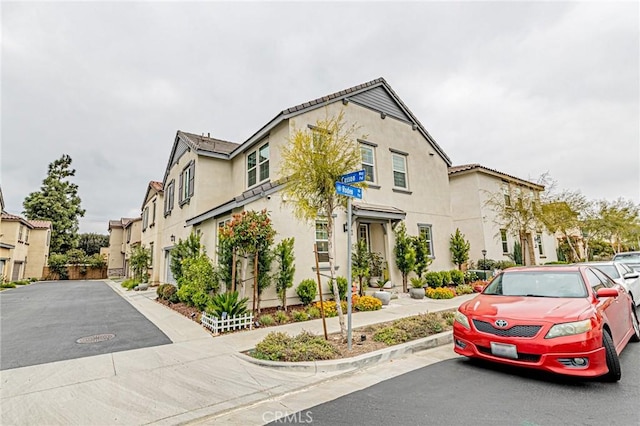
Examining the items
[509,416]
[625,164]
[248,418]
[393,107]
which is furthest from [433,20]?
[625,164]

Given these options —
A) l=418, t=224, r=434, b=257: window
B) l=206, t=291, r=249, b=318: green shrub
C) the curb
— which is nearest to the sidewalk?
the curb

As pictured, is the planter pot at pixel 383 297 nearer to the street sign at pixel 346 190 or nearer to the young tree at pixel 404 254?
the young tree at pixel 404 254

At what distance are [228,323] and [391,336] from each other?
382 centimetres

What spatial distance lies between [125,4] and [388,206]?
1111 cm

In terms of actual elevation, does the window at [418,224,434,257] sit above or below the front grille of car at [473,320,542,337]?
above

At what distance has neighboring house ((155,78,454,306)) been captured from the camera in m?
10.6

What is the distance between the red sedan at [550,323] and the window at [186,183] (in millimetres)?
12931

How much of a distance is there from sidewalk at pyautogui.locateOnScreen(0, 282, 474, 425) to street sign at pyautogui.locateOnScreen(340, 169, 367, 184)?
306 cm

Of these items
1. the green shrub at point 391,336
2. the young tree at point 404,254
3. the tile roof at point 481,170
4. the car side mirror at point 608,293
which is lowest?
the green shrub at point 391,336

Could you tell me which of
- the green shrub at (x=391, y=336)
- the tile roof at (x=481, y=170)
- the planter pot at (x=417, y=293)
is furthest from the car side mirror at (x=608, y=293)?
the tile roof at (x=481, y=170)

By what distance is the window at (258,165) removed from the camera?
12.3 metres

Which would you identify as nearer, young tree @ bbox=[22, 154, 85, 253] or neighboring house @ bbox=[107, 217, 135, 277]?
neighboring house @ bbox=[107, 217, 135, 277]

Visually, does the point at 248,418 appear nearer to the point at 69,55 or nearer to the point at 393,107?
the point at 69,55

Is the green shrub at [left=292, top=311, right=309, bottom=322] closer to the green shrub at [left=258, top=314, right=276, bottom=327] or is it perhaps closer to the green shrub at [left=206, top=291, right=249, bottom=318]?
the green shrub at [left=258, top=314, right=276, bottom=327]
